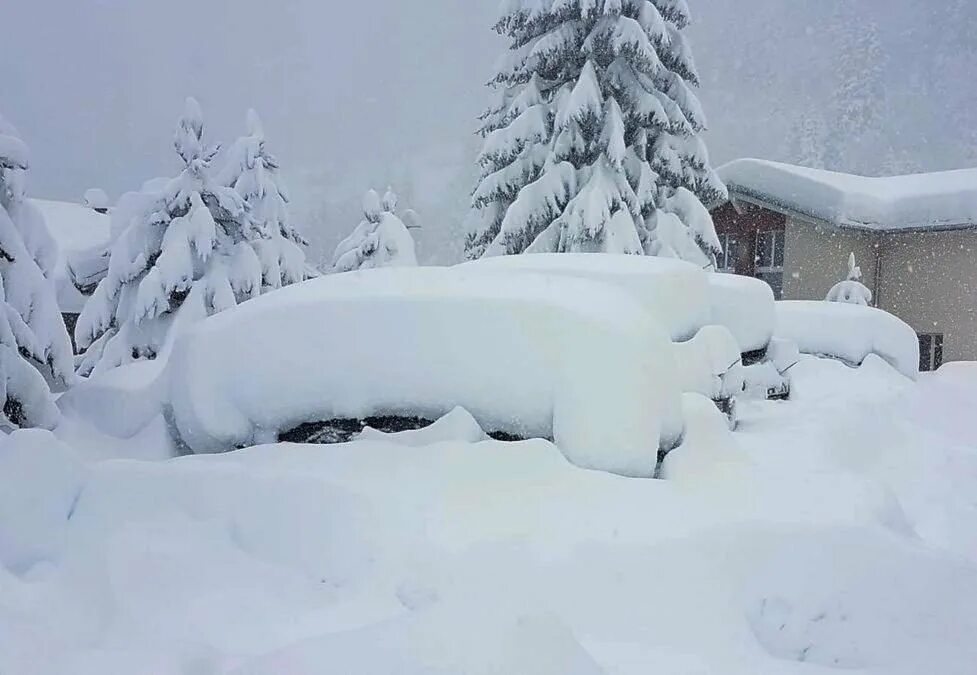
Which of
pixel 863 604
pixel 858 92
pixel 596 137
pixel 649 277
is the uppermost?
pixel 858 92

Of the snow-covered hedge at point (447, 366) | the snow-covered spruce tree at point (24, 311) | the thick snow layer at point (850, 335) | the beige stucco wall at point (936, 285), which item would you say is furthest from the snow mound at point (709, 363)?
the beige stucco wall at point (936, 285)

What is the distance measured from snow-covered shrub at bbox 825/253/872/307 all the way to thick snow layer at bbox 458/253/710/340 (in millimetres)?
13618

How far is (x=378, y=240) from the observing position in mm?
19344

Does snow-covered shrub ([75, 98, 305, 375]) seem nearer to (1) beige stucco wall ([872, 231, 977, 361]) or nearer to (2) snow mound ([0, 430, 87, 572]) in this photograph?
(2) snow mound ([0, 430, 87, 572])

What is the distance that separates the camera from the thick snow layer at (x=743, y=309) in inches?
305

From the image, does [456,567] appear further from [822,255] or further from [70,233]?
[70,233]

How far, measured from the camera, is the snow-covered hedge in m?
3.88

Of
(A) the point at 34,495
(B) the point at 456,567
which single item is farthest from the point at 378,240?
(B) the point at 456,567

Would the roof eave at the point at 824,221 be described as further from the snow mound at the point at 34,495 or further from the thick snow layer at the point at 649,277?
the snow mound at the point at 34,495

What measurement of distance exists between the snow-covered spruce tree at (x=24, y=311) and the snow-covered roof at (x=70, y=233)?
823 centimetres

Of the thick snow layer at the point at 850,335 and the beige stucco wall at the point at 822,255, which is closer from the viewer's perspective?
the thick snow layer at the point at 850,335

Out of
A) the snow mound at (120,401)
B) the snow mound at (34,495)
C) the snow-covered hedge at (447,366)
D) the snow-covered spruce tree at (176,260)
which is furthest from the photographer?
the snow-covered spruce tree at (176,260)

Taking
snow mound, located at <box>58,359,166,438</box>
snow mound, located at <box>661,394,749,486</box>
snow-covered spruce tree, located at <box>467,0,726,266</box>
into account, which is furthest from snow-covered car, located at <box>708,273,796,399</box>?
snow mound, located at <box>58,359,166,438</box>

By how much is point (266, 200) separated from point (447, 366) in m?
11.8
